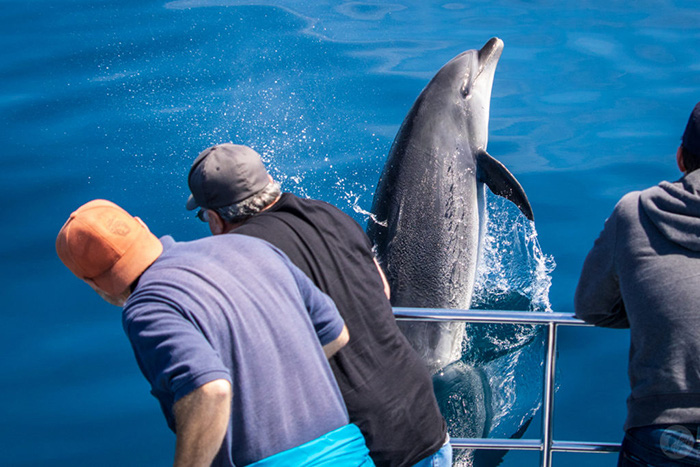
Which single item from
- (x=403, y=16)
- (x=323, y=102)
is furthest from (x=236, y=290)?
(x=403, y=16)

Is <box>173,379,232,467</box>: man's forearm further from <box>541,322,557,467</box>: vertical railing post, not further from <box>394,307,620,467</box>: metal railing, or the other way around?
<box>541,322,557,467</box>: vertical railing post

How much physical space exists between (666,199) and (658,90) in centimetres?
827

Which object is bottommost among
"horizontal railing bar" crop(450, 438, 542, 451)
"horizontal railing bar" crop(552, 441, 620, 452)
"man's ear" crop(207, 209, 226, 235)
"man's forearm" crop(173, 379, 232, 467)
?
"horizontal railing bar" crop(450, 438, 542, 451)

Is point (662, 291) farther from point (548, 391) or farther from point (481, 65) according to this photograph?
point (481, 65)

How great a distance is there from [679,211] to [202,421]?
65.9 inches

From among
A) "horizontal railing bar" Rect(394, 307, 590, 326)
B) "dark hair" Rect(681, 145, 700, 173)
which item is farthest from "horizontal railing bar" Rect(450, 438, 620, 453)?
"dark hair" Rect(681, 145, 700, 173)

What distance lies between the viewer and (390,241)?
5.71 metres

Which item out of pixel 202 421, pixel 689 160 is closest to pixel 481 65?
pixel 689 160

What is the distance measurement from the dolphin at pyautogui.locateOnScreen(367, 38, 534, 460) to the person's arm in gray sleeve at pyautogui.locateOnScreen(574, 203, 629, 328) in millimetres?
2567

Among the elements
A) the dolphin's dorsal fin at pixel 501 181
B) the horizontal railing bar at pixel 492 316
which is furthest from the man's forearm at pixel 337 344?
the dolphin's dorsal fin at pixel 501 181

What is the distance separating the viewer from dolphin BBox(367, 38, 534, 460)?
18.7ft

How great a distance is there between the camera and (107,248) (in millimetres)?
2301

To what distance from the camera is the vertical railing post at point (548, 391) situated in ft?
11.4

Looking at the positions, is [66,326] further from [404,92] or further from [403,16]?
[403,16]
